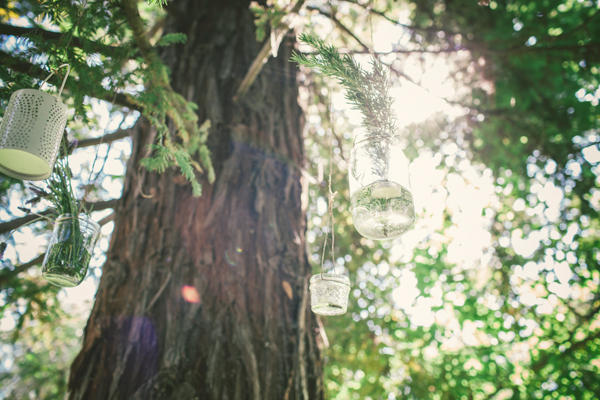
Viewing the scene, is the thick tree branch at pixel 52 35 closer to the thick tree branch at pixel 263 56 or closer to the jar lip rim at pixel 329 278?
the thick tree branch at pixel 263 56

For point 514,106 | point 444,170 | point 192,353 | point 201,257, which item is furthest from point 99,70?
point 514,106

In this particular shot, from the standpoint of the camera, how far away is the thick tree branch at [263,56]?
1743 millimetres

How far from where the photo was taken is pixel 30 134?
1021 mm

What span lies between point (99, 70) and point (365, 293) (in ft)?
14.9

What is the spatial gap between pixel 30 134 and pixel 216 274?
1.19 meters

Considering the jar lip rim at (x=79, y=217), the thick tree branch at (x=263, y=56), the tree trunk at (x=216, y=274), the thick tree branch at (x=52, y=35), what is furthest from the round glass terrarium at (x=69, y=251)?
the thick tree branch at (x=263, y=56)

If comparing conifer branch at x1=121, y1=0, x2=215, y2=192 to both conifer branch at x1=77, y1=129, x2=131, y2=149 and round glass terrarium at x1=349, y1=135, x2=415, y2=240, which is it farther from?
conifer branch at x1=77, y1=129, x2=131, y2=149

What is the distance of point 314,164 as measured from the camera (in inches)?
203

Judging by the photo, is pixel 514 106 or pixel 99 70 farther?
pixel 514 106

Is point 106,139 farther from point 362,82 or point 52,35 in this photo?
point 362,82

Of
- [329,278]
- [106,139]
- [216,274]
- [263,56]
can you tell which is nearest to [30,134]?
[329,278]

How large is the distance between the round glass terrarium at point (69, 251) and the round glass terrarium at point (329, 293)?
3.12ft

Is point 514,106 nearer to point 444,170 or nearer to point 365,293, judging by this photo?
point 444,170

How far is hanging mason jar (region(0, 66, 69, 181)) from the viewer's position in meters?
1.02
